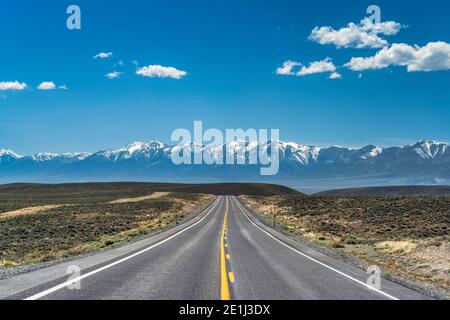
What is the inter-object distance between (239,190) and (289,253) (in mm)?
156864

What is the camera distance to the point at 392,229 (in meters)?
35.2

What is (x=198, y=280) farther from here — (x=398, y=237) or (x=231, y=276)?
(x=398, y=237)

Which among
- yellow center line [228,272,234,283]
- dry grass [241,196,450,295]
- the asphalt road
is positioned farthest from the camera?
dry grass [241,196,450,295]

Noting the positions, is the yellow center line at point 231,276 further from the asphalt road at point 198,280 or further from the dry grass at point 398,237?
the dry grass at point 398,237

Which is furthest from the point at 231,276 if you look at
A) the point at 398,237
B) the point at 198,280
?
the point at 398,237

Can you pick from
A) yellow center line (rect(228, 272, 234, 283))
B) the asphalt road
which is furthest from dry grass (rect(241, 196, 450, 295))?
yellow center line (rect(228, 272, 234, 283))

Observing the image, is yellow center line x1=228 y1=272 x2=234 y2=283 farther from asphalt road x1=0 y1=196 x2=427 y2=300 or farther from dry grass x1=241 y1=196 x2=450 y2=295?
dry grass x1=241 y1=196 x2=450 y2=295

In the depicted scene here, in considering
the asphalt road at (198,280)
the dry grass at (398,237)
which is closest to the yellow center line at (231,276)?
the asphalt road at (198,280)

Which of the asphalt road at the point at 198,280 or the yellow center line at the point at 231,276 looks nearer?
the asphalt road at the point at 198,280

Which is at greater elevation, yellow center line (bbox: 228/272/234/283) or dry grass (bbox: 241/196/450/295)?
yellow center line (bbox: 228/272/234/283)

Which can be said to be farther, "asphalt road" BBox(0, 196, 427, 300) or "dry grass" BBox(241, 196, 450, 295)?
"dry grass" BBox(241, 196, 450, 295)

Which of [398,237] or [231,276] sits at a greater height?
[231,276]
